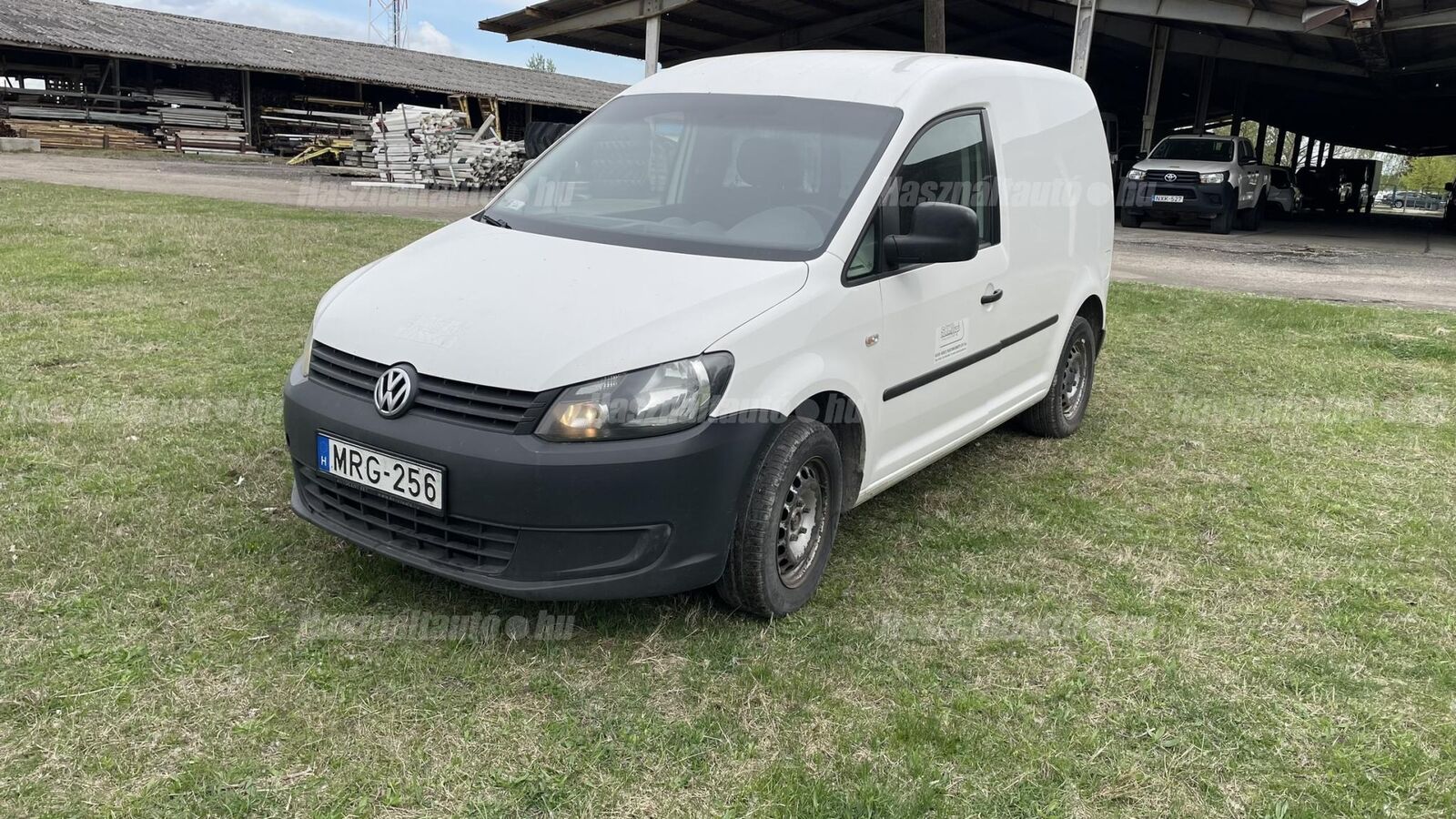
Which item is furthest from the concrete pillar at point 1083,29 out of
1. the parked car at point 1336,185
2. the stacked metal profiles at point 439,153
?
the parked car at point 1336,185

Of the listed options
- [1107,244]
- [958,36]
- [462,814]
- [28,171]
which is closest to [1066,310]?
[1107,244]

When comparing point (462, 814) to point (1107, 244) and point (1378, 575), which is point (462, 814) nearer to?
point (1378, 575)

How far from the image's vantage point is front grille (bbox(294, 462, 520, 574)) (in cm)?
291

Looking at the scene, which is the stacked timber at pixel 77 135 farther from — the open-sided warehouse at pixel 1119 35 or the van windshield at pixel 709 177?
the van windshield at pixel 709 177

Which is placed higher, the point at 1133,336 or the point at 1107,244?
the point at 1107,244

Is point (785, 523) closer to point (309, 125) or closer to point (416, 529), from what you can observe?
point (416, 529)

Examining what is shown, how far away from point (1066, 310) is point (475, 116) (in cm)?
3081

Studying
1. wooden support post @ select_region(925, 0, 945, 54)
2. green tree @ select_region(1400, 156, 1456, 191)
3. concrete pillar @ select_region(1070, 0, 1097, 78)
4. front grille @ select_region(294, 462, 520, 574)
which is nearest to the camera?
front grille @ select_region(294, 462, 520, 574)

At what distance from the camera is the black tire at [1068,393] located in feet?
17.5

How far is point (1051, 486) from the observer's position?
4.77 metres

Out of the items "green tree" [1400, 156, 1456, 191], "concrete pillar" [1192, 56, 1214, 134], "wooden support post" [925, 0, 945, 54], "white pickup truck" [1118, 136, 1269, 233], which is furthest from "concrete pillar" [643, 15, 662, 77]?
"green tree" [1400, 156, 1456, 191]

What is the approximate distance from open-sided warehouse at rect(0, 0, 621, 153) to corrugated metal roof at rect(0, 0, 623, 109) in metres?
0.06

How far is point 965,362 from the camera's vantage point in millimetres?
4141

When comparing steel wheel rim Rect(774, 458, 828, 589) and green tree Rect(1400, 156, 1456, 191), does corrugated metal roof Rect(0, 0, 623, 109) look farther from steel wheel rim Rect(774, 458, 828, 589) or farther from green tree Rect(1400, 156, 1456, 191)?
green tree Rect(1400, 156, 1456, 191)
